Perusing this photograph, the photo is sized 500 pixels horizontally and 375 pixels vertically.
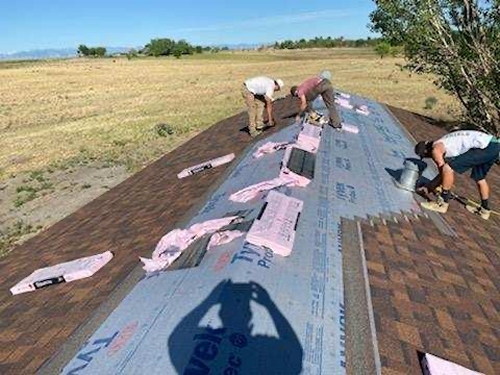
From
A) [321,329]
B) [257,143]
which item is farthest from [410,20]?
[321,329]

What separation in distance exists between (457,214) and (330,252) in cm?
336

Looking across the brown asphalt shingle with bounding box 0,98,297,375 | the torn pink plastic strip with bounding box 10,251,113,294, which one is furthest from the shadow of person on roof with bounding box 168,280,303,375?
the torn pink plastic strip with bounding box 10,251,113,294

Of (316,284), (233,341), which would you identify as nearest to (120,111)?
(316,284)

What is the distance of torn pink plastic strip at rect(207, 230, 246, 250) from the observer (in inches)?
200

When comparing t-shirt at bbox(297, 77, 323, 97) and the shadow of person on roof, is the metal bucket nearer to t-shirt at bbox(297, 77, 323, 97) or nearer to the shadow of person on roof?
t-shirt at bbox(297, 77, 323, 97)

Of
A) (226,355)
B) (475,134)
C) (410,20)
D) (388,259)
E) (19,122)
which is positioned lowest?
(19,122)

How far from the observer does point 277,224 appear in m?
5.27

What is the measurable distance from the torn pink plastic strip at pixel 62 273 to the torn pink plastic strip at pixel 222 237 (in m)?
1.82

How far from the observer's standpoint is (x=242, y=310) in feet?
12.4

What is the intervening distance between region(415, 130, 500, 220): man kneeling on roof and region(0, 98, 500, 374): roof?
453 mm

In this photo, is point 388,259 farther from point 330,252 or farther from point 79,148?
point 79,148

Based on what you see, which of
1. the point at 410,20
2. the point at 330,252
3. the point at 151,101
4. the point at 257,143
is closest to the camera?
the point at 330,252

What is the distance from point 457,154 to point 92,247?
6.01 m

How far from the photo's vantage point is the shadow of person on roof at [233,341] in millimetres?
3238
